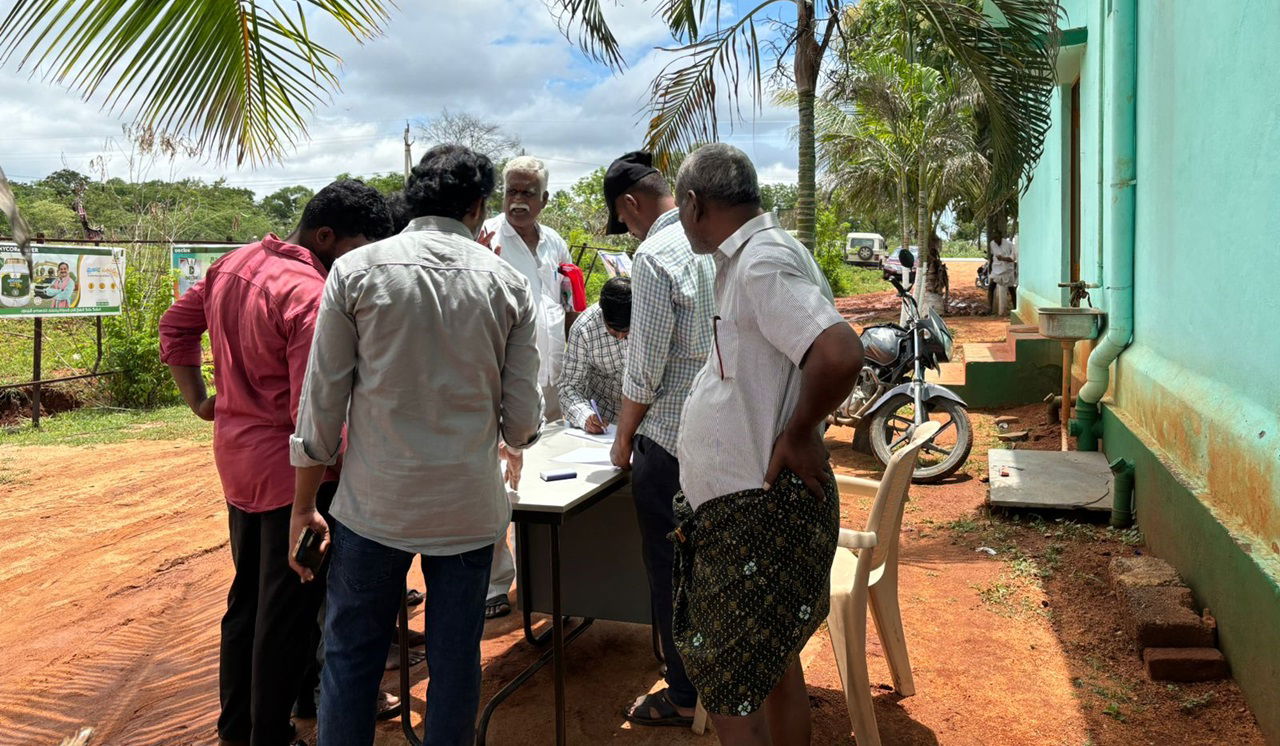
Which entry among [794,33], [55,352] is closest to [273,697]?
[794,33]

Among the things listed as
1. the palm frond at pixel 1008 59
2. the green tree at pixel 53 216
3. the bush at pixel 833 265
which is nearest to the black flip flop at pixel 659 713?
the palm frond at pixel 1008 59

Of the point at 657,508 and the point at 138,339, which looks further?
the point at 138,339

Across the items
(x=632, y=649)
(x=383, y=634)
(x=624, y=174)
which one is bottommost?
(x=632, y=649)

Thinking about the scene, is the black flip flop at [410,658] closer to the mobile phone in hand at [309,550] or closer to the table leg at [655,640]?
the table leg at [655,640]

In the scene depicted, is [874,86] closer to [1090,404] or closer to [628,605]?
[1090,404]

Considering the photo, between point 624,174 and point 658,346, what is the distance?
620mm

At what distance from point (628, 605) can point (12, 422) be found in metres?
8.55

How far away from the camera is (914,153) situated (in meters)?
19.8

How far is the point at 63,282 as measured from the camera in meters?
8.98

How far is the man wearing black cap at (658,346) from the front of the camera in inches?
111

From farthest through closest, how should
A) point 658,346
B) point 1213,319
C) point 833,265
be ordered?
point 833,265, point 1213,319, point 658,346

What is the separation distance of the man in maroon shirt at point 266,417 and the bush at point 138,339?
822 cm

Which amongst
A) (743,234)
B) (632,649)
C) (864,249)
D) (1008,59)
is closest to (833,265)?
(1008,59)

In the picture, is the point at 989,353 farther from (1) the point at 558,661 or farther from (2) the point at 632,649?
(1) the point at 558,661
